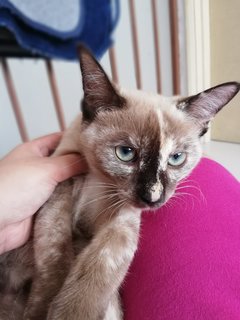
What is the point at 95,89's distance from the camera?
793mm

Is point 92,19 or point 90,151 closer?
point 90,151

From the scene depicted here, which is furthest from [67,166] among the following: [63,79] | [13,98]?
[63,79]

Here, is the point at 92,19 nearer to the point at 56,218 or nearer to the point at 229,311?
the point at 56,218

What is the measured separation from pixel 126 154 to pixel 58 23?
0.78m

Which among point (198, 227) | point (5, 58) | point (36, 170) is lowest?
point (198, 227)

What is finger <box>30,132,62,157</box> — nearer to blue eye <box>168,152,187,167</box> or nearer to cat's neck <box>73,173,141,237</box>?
cat's neck <box>73,173,141,237</box>

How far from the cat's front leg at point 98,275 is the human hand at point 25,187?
18 centimetres

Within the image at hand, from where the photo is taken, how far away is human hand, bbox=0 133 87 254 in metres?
0.83

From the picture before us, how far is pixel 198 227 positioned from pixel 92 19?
96 centimetres

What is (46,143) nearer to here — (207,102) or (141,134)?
(141,134)

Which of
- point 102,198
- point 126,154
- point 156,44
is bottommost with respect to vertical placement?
point 102,198

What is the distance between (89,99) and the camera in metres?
0.83

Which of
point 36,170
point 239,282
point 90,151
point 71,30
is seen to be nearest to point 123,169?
point 90,151

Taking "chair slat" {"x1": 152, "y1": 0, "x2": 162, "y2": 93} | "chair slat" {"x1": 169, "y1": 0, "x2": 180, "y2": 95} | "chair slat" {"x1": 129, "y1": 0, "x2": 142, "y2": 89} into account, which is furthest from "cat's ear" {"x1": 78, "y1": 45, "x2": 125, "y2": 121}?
"chair slat" {"x1": 169, "y1": 0, "x2": 180, "y2": 95}
